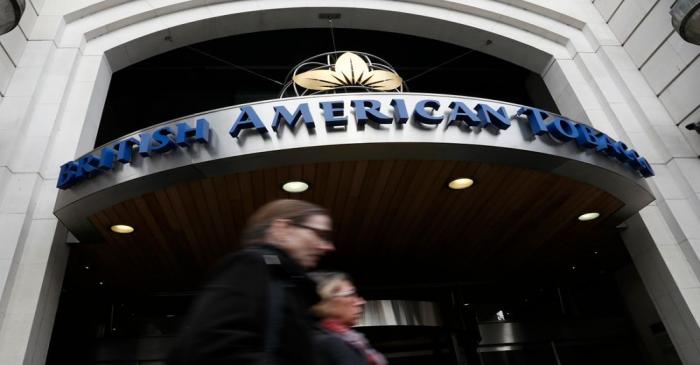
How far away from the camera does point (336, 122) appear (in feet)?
20.9

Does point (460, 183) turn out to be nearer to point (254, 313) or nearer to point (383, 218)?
point (383, 218)

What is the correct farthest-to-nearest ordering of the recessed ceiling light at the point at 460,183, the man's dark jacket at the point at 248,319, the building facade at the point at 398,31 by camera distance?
the building facade at the point at 398,31, the recessed ceiling light at the point at 460,183, the man's dark jacket at the point at 248,319

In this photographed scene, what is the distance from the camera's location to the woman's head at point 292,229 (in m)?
1.93

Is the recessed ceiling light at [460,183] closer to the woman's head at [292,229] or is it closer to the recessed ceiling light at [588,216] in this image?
the recessed ceiling light at [588,216]

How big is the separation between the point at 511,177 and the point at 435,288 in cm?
476

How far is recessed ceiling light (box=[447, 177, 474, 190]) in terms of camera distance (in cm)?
704

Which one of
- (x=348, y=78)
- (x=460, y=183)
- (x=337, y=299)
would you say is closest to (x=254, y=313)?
(x=337, y=299)

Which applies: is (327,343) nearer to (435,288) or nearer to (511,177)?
(511,177)

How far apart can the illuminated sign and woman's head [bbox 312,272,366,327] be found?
151 inches

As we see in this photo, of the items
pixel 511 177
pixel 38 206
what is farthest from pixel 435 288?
pixel 38 206

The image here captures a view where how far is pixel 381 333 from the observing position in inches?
360

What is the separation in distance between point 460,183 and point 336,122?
2.10 m

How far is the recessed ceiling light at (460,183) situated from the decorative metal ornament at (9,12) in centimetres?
685

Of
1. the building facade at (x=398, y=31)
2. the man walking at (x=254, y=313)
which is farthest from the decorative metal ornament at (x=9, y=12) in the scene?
the man walking at (x=254, y=313)
